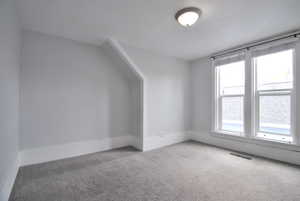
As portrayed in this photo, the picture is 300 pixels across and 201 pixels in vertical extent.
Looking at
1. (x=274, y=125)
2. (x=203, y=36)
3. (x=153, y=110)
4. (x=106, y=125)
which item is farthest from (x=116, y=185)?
(x=274, y=125)

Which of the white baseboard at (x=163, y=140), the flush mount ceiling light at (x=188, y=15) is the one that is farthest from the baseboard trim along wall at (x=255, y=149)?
the flush mount ceiling light at (x=188, y=15)

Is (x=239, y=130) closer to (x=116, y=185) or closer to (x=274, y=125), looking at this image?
(x=274, y=125)

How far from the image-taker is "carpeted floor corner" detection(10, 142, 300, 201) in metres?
1.76

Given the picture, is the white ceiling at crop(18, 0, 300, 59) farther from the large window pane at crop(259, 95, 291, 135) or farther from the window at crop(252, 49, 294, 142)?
the large window pane at crop(259, 95, 291, 135)

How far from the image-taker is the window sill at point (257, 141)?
268cm

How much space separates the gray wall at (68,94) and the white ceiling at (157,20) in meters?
0.31

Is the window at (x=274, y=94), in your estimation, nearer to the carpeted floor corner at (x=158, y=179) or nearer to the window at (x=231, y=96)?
the window at (x=231, y=96)

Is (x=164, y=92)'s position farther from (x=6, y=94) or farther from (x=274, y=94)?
(x=6, y=94)

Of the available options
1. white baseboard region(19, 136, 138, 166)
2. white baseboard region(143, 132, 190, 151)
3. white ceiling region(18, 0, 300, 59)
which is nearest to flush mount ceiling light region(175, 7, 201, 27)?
white ceiling region(18, 0, 300, 59)

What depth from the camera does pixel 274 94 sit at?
2.95m

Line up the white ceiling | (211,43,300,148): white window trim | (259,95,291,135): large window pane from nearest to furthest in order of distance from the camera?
the white ceiling < (211,43,300,148): white window trim < (259,95,291,135): large window pane

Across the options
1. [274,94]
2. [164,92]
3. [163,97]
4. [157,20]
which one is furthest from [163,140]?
[157,20]

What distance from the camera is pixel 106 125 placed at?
3443mm

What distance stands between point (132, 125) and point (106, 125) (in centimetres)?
67
